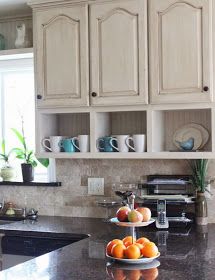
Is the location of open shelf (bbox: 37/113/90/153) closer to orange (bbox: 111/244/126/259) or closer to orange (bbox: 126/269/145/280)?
orange (bbox: 111/244/126/259)

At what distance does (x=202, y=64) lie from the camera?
9.38ft

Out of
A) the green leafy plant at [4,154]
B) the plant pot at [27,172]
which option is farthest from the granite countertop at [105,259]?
the green leafy plant at [4,154]

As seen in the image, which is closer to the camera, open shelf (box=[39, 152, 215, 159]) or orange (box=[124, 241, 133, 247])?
orange (box=[124, 241, 133, 247])

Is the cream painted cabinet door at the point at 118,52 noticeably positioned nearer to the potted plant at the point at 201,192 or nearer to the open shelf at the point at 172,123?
the open shelf at the point at 172,123

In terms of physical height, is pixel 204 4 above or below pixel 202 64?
above

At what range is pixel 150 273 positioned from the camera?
2.04 meters

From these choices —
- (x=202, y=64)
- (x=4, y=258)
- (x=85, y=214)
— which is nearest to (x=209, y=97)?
→ (x=202, y=64)


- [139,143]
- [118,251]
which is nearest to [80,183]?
[139,143]

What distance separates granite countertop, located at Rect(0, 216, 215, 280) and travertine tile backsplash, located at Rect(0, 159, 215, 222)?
40 cm

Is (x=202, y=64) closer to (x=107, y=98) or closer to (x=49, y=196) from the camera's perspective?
(x=107, y=98)

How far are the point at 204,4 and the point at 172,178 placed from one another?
1086 millimetres

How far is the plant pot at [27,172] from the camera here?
12.2 feet

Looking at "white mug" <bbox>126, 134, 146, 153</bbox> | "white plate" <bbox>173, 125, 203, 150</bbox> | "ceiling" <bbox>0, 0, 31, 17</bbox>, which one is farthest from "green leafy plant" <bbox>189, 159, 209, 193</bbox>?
"ceiling" <bbox>0, 0, 31, 17</bbox>

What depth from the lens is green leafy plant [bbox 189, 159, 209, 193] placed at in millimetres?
3129
